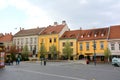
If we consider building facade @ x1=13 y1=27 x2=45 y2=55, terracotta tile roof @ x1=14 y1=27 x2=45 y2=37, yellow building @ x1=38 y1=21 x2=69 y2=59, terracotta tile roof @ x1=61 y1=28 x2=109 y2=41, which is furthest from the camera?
terracotta tile roof @ x1=14 y1=27 x2=45 y2=37

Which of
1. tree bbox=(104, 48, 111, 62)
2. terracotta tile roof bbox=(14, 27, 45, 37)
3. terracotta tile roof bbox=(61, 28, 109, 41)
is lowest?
tree bbox=(104, 48, 111, 62)

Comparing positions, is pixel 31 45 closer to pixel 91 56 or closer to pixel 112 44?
pixel 91 56

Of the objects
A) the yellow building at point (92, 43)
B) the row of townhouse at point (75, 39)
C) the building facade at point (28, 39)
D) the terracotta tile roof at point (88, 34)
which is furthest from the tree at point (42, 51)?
the yellow building at point (92, 43)

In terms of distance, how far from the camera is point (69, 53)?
79.6 m

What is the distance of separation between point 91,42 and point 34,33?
24025mm

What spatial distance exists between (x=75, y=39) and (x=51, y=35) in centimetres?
1032

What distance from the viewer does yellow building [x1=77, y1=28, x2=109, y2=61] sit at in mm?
76312

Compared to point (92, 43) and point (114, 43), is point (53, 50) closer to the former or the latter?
point (92, 43)

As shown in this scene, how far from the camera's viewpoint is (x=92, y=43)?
7869 cm

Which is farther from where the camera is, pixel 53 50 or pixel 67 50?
pixel 53 50

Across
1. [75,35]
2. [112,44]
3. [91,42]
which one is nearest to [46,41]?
[75,35]

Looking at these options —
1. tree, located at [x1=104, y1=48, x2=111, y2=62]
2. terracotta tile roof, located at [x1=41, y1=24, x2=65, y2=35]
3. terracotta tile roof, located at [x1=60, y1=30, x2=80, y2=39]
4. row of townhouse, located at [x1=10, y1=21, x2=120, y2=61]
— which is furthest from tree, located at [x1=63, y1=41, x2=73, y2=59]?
tree, located at [x1=104, y1=48, x2=111, y2=62]

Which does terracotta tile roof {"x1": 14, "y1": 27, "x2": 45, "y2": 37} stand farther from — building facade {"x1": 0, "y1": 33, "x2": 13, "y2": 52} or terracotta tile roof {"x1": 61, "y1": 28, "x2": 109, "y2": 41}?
terracotta tile roof {"x1": 61, "y1": 28, "x2": 109, "y2": 41}

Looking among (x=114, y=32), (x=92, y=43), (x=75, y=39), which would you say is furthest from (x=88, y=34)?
(x=114, y=32)
